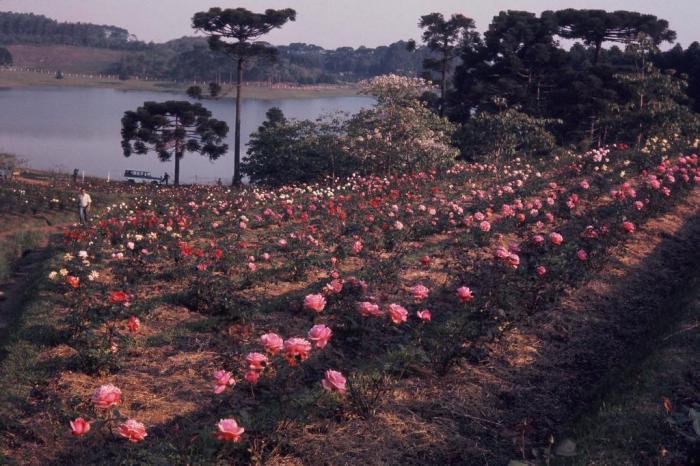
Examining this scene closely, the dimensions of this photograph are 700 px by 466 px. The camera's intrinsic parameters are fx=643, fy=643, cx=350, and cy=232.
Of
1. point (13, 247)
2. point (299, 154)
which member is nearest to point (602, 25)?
point (299, 154)

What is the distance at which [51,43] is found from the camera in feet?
479

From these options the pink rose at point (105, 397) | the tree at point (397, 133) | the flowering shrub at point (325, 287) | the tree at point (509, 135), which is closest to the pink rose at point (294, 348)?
the flowering shrub at point (325, 287)

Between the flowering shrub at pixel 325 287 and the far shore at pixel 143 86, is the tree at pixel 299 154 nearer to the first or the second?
the flowering shrub at pixel 325 287

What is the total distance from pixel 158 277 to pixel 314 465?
14.4ft

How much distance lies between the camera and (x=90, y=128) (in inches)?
2606

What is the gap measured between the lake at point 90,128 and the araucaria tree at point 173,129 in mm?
5385

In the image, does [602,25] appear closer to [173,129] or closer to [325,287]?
[173,129]

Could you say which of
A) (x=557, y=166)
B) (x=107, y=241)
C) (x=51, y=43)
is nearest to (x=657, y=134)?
(x=557, y=166)

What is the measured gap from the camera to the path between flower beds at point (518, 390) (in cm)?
391

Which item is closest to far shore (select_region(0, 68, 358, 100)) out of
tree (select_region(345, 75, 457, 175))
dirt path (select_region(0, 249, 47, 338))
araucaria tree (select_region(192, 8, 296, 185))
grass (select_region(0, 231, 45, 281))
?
araucaria tree (select_region(192, 8, 296, 185))

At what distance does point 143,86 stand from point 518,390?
365ft

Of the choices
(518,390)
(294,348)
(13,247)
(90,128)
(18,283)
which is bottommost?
(90,128)

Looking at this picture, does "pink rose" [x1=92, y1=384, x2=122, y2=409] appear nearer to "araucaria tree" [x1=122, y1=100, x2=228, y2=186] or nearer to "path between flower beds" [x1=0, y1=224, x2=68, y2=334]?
"path between flower beds" [x1=0, y1=224, x2=68, y2=334]

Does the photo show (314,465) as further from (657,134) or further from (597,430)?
(657,134)
